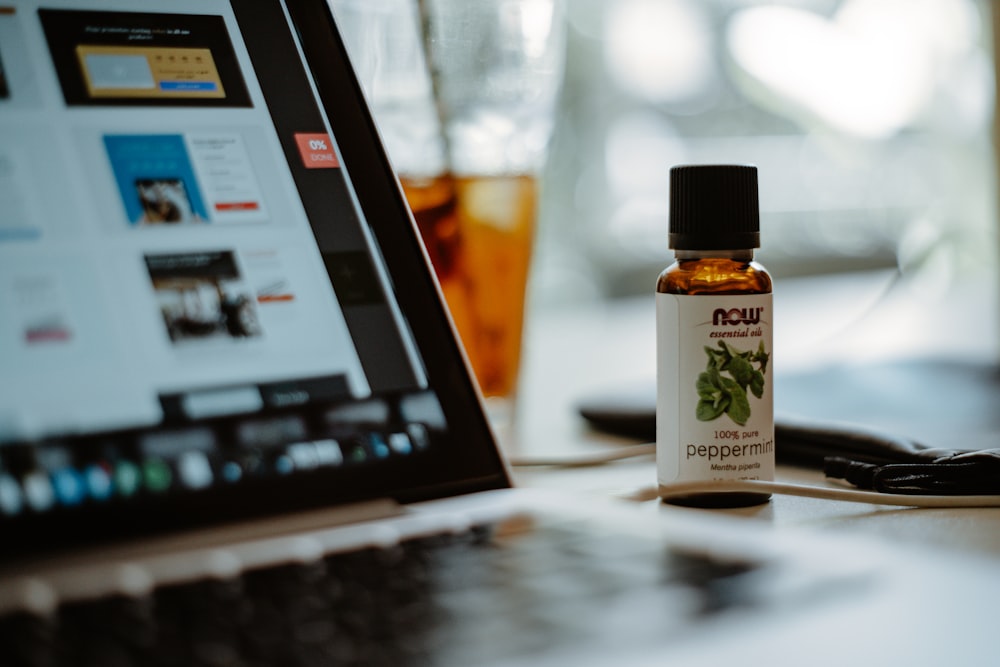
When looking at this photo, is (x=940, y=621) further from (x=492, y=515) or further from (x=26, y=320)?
(x=26, y=320)

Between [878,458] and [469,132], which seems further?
[469,132]

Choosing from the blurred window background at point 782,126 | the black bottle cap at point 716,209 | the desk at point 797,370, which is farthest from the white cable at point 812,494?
the blurred window background at point 782,126

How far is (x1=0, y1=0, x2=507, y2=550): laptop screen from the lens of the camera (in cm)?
43

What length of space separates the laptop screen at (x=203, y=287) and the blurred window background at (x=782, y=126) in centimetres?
164

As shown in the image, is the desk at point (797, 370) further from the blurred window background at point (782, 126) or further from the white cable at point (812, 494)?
the blurred window background at point (782, 126)

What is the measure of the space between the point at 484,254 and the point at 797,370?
329 mm

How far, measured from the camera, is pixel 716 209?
535mm

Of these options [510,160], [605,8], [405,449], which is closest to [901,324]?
[510,160]

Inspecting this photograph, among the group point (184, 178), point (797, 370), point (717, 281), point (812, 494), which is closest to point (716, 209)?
point (717, 281)

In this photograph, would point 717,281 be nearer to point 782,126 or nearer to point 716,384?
point 716,384

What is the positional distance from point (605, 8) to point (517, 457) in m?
1.96

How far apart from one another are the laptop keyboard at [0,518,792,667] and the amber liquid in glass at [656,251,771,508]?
16cm


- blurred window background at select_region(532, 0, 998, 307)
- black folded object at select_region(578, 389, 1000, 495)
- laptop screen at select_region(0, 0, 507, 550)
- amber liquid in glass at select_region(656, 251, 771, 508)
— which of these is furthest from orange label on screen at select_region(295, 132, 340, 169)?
blurred window background at select_region(532, 0, 998, 307)

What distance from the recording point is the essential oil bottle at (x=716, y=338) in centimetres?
53
